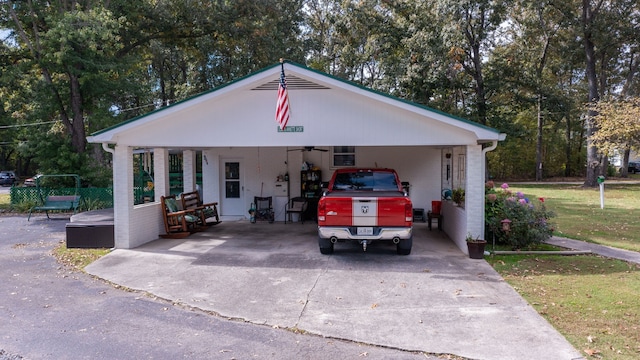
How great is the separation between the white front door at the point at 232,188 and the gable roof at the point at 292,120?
4.88 meters

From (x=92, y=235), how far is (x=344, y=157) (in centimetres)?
770

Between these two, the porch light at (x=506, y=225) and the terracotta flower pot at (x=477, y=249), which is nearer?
the terracotta flower pot at (x=477, y=249)

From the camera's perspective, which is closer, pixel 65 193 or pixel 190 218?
pixel 190 218

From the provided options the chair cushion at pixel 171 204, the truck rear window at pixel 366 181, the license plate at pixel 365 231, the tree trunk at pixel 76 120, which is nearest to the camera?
the license plate at pixel 365 231

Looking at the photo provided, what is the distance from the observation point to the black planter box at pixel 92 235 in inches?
377

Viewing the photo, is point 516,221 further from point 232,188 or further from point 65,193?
point 65,193

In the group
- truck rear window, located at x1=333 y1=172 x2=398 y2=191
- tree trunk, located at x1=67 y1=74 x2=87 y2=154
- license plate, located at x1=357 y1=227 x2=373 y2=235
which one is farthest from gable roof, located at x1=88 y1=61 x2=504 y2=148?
tree trunk, located at x1=67 y1=74 x2=87 y2=154

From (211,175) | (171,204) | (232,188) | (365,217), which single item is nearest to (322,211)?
(365,217)

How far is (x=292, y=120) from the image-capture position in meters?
9.20

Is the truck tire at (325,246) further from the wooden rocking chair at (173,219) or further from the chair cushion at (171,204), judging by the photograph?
the chair cushion at (171,204)

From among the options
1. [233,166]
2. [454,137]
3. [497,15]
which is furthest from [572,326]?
[497,15]

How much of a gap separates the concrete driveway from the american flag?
281cm

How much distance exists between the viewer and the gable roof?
8.95 m

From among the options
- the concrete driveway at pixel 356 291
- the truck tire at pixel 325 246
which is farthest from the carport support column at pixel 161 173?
the truck tire at pixel 325 246
